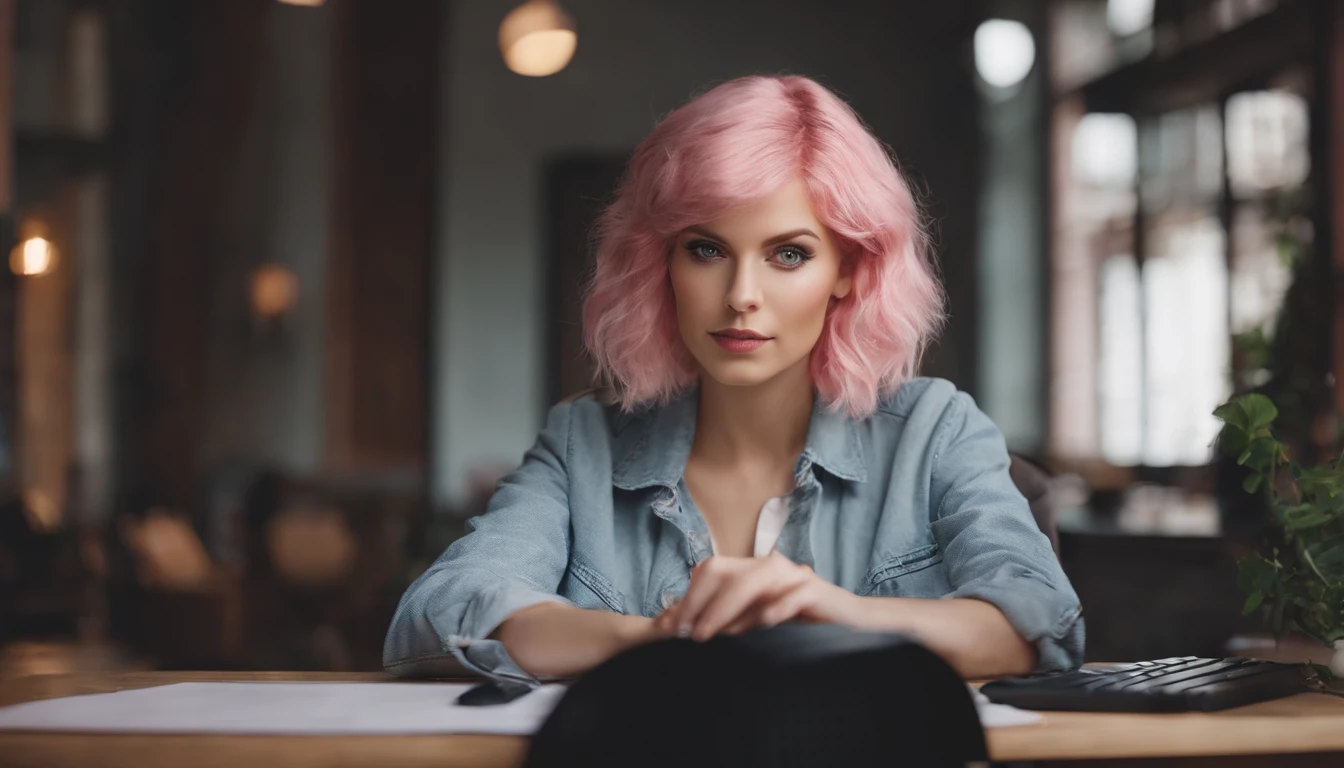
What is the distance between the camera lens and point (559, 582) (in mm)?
1612

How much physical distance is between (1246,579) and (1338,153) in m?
2.35

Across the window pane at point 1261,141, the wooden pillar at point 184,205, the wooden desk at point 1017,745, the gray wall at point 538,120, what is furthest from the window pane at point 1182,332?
the wooden desk at point 1017,745

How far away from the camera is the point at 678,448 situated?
1713mm

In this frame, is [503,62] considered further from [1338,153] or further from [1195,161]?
[1338,153]

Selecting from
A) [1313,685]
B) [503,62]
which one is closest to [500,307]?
[503,62]

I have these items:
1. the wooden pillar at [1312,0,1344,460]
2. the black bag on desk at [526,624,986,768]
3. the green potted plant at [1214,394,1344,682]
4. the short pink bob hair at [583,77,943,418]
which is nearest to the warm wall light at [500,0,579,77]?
the wooden pillar at [1312,0,1344,460]

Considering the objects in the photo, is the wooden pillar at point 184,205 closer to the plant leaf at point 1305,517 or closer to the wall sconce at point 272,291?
the wall sconce at point 272,291

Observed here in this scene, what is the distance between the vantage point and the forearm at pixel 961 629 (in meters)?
1.22

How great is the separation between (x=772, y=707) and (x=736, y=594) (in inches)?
14.3

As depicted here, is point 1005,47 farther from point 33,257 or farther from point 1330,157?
point 33,257

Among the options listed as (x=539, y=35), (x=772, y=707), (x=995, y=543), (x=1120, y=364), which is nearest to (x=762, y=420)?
(x=995, y=543)

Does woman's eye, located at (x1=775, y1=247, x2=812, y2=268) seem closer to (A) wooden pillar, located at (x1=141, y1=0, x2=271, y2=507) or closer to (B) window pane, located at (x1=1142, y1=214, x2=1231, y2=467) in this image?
(A) wooden pillar, located at (x1=141, y1=0, x2=271, y2=507)

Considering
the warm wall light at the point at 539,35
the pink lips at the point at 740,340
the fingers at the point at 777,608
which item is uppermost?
the warm wall light at the point at 539,35

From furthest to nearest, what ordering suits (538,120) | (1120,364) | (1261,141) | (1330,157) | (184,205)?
(1120,364) → (538,120) → (1261,141) → (184,205) → (1330,157)
